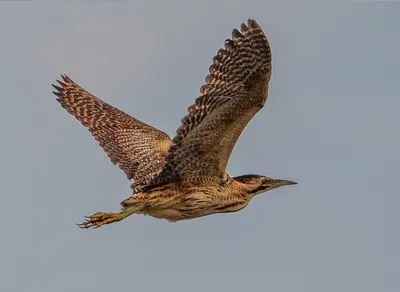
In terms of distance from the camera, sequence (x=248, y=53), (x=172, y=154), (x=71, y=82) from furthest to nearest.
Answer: (x=71, y=82) → (x=172, y=154) → (x=248, y=53)

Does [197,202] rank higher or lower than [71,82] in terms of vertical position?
lower

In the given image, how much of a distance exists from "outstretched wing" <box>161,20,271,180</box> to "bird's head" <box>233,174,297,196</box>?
1310 mm

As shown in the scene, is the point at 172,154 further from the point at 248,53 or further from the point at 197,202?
the point at 248,53

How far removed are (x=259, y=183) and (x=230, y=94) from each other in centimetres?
230

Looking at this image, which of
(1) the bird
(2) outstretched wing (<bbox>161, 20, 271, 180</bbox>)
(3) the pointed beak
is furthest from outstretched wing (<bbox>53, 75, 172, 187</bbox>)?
(3) the pointed beak

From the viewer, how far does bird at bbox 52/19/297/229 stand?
55.5ft

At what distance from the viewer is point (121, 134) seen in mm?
20156

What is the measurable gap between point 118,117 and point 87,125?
1.69 ft

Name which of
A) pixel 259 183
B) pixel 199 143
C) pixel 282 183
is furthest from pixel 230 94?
pixel 282 183

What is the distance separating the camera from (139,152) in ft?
64.3

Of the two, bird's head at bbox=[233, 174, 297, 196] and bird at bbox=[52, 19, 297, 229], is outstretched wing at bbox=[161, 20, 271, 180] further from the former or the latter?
bird's head at bbox=[233, 174, 297, 196]

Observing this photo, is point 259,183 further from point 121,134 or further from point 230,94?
point 121,134

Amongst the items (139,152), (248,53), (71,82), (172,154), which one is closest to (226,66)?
(248,53)

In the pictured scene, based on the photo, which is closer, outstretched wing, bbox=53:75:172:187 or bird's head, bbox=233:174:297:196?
bird's head, bbox=233:174:297:196
